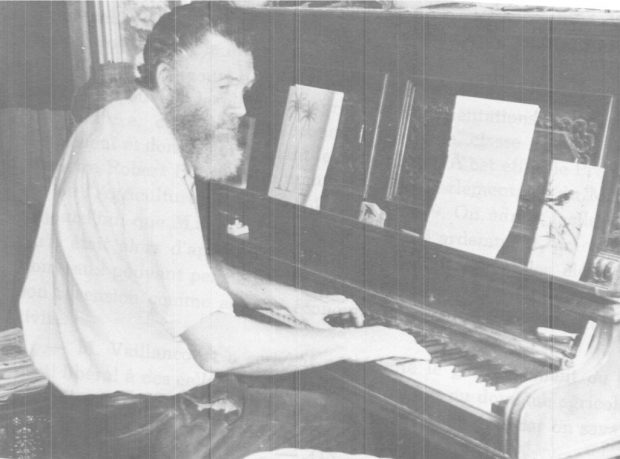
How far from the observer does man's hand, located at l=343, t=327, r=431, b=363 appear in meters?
2.40

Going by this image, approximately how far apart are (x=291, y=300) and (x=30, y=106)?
3.06 ft

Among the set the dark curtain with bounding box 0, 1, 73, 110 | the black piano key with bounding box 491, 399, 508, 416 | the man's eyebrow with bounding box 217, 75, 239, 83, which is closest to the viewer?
the black piano key with bounding box 491, 399, 508, 416

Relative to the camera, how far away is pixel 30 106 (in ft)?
7.68

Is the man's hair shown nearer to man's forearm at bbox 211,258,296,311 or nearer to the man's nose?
the man's nose

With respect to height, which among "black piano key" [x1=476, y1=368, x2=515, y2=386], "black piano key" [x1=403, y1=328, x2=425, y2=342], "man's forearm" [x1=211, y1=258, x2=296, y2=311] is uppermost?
"man's forearm" [x1=211, y1=258, x2=296, y2=311]

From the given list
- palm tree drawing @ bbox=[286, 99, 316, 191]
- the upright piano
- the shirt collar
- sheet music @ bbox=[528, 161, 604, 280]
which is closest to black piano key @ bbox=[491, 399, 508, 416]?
the upright piano

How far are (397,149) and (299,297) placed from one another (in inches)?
20.8

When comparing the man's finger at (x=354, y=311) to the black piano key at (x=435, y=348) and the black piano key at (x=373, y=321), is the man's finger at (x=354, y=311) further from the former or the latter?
the black piano key at (x=435, y=348)

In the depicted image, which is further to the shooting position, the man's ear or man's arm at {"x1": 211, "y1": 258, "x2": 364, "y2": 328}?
man's arm at {"x1": 211, "y1": 258, "x2": 364, "y2": 328}

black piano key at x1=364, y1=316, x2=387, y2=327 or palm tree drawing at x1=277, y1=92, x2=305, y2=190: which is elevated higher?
palm tree drawing at x1=277, y1=92, x2=305, y2=190

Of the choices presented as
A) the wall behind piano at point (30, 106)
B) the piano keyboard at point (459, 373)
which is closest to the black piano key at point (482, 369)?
the piano keyboard at point (459, 373)

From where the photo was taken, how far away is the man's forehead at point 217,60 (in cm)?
238

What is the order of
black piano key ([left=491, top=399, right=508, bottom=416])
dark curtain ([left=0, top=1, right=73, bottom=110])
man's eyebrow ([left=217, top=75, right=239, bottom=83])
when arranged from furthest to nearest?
man's eyebrow ([left=217, top=75, right=239, bottom=83]) → dark curtain ([left=0, top=1, right=73, bottom=110]) → black piano key ([left=491, top=399, right=508, bottom=416])

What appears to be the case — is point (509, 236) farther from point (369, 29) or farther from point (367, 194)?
point (369, 29)
